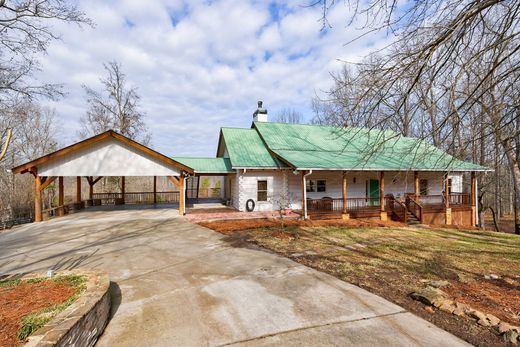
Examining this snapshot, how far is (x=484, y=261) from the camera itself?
7.11 meters

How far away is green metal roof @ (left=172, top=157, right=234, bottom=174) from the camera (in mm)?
16236

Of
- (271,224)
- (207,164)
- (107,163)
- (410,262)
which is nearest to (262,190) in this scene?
(271,224)

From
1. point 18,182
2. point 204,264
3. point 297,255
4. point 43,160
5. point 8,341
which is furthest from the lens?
point 18,182

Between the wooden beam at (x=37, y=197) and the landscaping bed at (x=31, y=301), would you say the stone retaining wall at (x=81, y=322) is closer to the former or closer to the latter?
the landscaping bed at (x=31, y=301)

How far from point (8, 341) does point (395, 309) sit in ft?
16.4

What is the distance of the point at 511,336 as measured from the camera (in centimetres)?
329

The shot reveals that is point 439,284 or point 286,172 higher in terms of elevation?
point 286,172

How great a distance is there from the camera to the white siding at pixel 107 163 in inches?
494

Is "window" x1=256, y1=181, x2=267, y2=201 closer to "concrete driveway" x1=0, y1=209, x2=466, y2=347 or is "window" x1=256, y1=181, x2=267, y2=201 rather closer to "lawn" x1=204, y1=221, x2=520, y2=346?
"lawn" x1=204, y1=221, x2=520, y2=346

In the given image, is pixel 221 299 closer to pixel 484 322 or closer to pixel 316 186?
pixel 484 322

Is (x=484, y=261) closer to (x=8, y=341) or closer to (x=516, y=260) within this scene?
(x=516, y=260)

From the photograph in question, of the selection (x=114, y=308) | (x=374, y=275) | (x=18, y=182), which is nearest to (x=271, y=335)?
(x=114, y=308)

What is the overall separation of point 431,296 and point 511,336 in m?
1.11

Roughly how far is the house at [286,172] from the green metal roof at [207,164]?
63 millimetres
